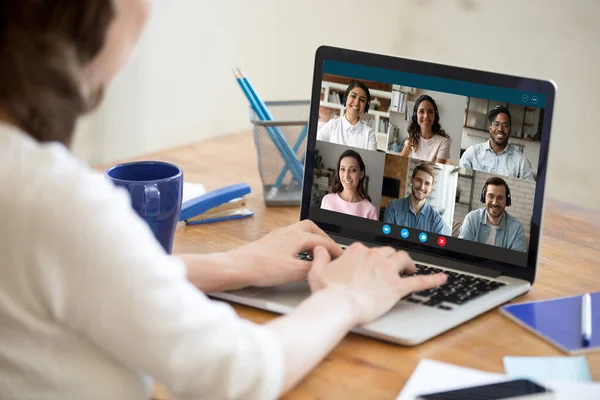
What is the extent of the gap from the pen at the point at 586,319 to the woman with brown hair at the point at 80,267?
417 millimetres

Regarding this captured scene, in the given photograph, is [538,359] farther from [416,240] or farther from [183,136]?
[183,136]

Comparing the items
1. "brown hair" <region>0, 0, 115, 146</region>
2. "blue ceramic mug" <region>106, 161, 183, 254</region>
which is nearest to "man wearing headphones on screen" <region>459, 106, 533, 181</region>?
"blue ceramic mug" <region>106, 161, 183, 254</region>

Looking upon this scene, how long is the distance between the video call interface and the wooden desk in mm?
129

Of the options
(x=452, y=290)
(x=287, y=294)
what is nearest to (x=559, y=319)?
(x=452, y=290)

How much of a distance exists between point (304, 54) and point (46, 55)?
2.16m

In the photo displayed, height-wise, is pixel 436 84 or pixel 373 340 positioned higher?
pixel 436 84

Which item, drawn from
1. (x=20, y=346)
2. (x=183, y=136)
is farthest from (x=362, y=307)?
(x=183, y=136)

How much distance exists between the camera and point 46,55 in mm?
A: 679

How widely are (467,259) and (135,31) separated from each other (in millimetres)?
622

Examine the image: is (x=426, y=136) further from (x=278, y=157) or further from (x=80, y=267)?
(x=80, y=267)

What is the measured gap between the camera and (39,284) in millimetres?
661

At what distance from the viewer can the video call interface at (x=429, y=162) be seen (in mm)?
1107

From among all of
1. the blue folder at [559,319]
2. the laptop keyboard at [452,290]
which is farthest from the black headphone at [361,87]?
the blue folder at [559,319]

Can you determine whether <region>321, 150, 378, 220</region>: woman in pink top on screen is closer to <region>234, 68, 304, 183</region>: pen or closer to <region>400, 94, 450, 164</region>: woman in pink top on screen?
<region>400, 94, 450, 164</region>: woman in pink top on screen
